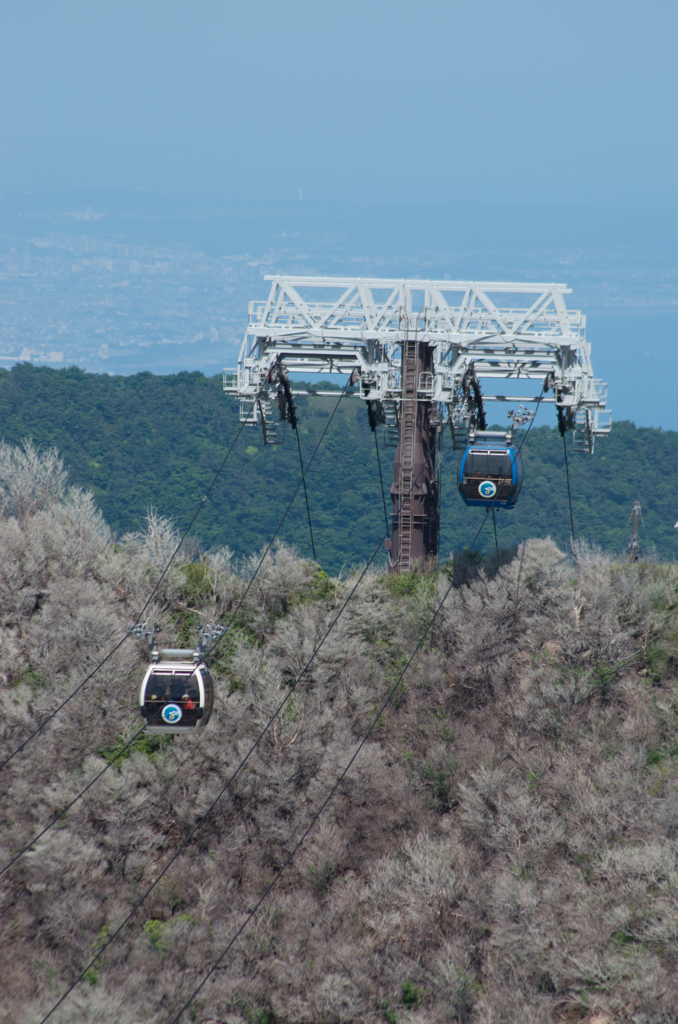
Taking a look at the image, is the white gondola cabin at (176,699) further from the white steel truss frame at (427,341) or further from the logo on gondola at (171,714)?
the white steel truss frame at (427,341)

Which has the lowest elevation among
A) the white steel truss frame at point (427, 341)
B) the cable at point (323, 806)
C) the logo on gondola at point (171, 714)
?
the cable at point (323, 806)

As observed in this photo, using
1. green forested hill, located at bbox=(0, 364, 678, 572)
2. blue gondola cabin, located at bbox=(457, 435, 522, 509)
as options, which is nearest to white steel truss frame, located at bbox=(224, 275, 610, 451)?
blue gondola cabin, located at bbox=(457, 435, 522, 509)

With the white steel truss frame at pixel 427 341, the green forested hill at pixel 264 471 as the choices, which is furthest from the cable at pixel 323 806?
the green forested hill at pixel 264 471

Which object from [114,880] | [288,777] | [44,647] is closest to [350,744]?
[288,777]

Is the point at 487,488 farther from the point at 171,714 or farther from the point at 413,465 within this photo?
the point at 171,714

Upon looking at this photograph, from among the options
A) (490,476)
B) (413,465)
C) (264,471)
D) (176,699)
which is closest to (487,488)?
(490,476)

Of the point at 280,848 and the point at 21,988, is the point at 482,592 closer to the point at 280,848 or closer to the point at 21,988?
the point at 280,848
